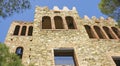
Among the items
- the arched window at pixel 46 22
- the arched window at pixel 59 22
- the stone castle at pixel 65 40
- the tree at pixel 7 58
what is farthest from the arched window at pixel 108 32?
the tree at pixel 7 58

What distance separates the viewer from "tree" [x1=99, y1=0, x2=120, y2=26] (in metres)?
11.7

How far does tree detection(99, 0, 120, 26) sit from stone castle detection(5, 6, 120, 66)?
2.98m

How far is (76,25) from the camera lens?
17.8 meters

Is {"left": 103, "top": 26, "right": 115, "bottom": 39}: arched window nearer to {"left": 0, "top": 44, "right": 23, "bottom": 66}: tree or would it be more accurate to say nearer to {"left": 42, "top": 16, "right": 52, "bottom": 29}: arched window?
{"left": 42, "top": 16, "right": 52, "bottom": 29}: arched window

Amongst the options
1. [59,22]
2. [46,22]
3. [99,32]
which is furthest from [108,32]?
[46,22]

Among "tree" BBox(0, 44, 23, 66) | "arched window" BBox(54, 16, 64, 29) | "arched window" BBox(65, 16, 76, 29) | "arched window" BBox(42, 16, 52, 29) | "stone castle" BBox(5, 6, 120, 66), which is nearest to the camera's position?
"tree" BBox(0, 44, 23, 66)

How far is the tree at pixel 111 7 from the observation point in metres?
11.7

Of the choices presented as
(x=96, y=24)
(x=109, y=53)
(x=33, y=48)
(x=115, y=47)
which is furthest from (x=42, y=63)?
(x=96, y=24)

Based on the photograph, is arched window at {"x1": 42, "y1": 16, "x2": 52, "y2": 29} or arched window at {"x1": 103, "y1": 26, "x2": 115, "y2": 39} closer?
arched window at {"x1": 42, "y1": 16, "x2": 52, "y2": 29}

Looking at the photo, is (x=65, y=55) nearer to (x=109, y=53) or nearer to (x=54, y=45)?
(x=54, y=45)

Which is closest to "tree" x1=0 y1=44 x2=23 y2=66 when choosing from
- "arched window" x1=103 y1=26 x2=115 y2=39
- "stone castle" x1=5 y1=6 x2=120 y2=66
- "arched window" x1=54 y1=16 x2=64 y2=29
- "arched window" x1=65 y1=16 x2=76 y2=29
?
"stone castle" x1=5 y1=6 x2=120 y2=66

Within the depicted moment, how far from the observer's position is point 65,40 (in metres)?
15.6


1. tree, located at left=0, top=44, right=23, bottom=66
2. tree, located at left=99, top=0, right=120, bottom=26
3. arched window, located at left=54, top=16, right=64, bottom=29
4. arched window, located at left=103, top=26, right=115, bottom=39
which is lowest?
tree, located at left=0, top=44, right=23, bottom=66

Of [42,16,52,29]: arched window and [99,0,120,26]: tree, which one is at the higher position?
[42,16,52,29]: arched window
